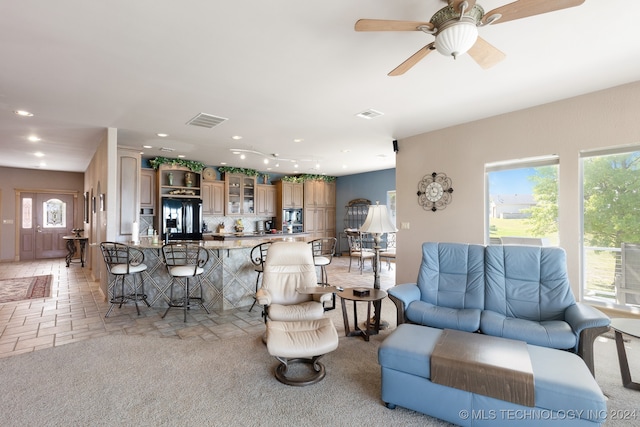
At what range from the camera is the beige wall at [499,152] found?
3418 millimetres

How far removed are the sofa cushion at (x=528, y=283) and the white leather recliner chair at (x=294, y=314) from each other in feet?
5.31

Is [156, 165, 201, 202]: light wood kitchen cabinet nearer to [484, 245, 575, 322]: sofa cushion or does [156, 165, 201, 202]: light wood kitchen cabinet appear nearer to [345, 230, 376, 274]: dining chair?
[345, 230, 376, 274]: dining chair

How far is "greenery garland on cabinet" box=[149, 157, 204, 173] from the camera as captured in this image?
711cm

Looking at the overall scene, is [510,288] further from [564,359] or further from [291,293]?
[291,293]

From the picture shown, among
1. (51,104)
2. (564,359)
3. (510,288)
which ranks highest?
(51,104)

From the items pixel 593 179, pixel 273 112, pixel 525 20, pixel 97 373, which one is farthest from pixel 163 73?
pixel 593 179

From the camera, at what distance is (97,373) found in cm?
260

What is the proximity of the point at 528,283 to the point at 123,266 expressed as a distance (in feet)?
15.3

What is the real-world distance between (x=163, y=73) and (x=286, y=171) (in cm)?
658

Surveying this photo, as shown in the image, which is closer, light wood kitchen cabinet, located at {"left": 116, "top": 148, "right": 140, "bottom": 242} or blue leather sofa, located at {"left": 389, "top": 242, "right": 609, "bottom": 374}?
blue leather sofa, located at {"left": 389, "top": 242, "right": 609, "bottom": 374}

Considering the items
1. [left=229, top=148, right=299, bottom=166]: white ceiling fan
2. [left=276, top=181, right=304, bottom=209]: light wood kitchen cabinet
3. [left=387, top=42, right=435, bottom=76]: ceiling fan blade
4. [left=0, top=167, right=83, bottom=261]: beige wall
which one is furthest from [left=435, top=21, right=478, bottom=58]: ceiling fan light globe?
[left=0, top=167, right=83, bottom=261]: beige wall

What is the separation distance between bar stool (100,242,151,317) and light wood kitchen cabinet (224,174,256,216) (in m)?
3.94

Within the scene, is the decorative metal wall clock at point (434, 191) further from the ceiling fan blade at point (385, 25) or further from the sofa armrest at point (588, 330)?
the ceiling fan blade at point (385, 25)

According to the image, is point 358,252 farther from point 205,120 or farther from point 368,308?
point 205,120
